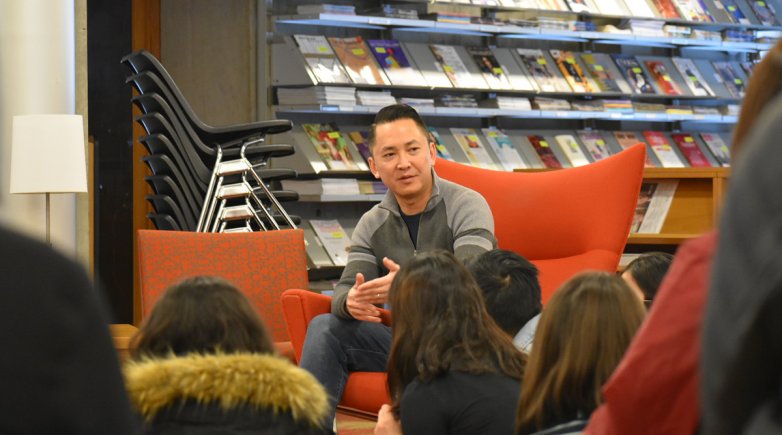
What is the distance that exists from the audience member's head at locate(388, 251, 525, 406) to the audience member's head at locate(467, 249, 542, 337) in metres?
0.24

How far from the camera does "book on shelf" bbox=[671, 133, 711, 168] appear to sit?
27.7 ft

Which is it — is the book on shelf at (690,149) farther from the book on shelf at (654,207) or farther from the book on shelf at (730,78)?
the book on shelf at (654,207)

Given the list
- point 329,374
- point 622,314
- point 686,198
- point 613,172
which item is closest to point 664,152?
point 686,198

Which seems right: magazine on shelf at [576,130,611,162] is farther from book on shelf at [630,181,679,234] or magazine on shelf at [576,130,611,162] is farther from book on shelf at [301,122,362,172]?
book on shelf at [630,181,679,234]

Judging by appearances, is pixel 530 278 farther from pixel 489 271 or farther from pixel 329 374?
pixel 329 374

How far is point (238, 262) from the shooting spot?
4191mm

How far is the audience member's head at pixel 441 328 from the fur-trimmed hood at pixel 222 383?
56 cm

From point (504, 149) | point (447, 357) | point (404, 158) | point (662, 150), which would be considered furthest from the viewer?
point (662, 150)

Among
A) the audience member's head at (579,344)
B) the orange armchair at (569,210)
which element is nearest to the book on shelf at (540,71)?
the orange armchair at (569,210)

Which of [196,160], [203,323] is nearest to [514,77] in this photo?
[196,160]

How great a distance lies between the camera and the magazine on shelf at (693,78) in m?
8.44

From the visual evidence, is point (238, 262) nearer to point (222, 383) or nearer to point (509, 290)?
point (509, 290)

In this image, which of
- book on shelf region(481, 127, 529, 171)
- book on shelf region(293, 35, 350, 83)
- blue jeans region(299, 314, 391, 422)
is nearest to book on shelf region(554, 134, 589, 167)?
book on shelf region(481, 127, 529, 171)

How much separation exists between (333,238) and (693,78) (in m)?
3.20
